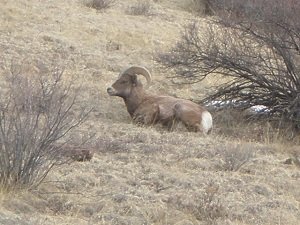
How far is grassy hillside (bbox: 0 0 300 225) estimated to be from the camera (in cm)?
852

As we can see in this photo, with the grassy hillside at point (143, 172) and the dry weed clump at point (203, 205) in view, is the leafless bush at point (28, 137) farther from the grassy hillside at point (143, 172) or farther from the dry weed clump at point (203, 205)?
the dry weed clump at point (203, 205)

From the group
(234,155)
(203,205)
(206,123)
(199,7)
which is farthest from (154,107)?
(199,7)

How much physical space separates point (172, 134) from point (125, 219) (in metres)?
4.96

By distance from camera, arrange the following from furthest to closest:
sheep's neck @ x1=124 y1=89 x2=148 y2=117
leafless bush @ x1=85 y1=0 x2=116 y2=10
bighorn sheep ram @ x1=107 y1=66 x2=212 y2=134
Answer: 1. leafless bush @ x1=85 y1=0 x2=116 y2=10
2. sheep's neck @ x1=124 y1=89 x2=148 y2=117
3. bighorn sheep ram @ x1=107 y1=66 x2=212 y2=134

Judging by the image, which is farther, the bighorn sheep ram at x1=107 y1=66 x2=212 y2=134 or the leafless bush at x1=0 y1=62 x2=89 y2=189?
the bighorn sheep ram at x1=107 y1=66 x2=212 y2=134

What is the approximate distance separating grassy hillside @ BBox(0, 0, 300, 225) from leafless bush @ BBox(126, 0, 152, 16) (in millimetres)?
5869

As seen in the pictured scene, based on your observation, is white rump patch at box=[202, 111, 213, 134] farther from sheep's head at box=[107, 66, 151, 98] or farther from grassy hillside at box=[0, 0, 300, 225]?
sheep's head at box=[107, 66, 151, 98]

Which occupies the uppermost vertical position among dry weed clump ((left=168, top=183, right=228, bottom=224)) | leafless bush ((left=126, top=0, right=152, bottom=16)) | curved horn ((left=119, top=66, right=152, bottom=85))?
leafless bush ((left=126, top=0, right=152, bottom=16))

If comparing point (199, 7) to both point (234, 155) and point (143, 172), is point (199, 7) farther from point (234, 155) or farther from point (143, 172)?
point (143, 172)

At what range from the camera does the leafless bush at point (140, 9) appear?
81.9 feet

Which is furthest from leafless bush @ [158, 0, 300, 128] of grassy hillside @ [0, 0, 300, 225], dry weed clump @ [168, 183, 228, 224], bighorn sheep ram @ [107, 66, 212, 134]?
dry weed clump @ [168, 183, 228, 224]

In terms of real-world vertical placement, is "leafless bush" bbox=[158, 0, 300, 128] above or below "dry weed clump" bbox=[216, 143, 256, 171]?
above

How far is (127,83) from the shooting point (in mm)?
15117

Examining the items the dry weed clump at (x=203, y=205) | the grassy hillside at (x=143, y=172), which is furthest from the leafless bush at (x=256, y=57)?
the dry weed clump at (x=203, y=205)
